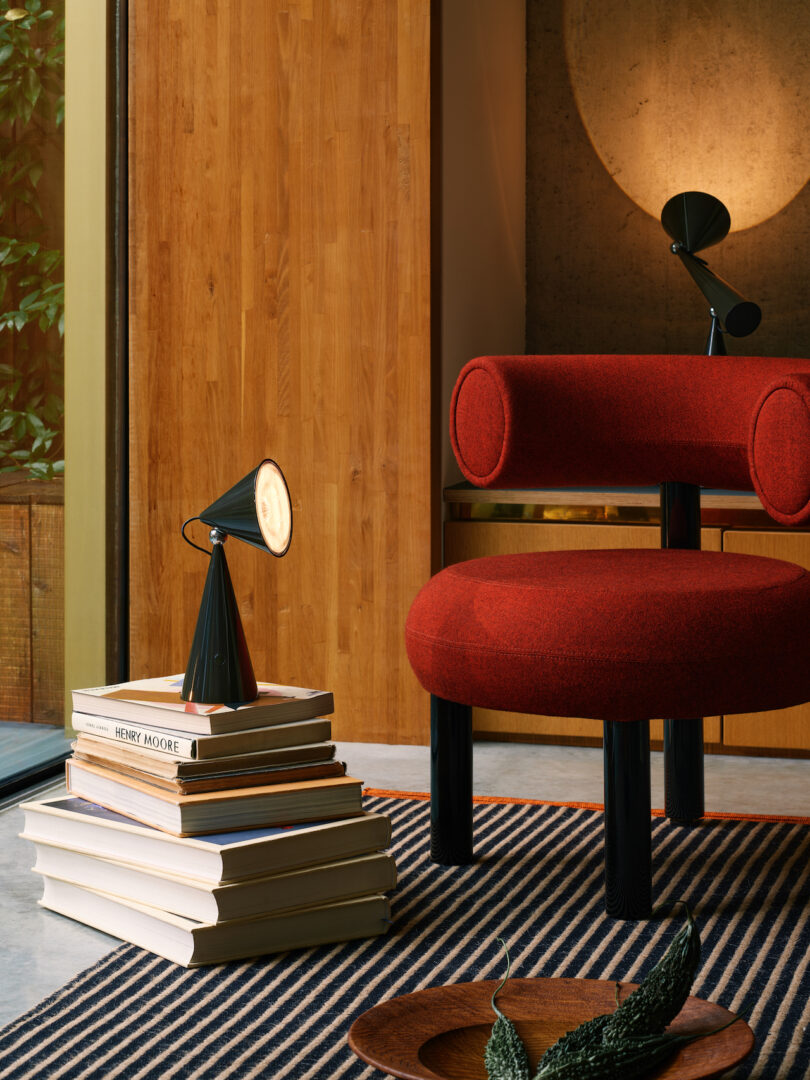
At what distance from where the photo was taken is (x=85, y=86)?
2883mm

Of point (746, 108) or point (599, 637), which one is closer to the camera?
point (599, 637)

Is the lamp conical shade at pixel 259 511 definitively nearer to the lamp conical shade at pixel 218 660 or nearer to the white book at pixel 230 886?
the lamp conical shade at pixel 218 660

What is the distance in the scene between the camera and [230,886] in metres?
1.61

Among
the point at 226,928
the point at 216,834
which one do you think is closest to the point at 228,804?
the point at 216,834

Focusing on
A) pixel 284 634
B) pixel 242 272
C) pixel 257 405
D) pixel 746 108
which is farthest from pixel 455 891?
pixel 746 108

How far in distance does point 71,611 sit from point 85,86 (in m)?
1.13

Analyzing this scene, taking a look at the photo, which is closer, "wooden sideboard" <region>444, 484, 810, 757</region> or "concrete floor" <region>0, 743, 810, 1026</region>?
"concrete floor" <region>0, 743, 810, 1026</region>

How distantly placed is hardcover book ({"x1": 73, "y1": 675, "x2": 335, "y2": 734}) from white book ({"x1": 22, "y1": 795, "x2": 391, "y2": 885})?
0.43 feet

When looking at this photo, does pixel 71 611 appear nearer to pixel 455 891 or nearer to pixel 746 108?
pixel 455 891

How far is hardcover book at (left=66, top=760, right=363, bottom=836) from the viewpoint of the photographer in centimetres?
166

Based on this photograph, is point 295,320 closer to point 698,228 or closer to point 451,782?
point 698,228

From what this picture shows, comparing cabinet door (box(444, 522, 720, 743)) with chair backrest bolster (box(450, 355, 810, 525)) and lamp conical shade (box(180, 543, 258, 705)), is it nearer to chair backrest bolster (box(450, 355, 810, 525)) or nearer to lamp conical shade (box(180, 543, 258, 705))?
chair backrest bolster (box(450, 355, 810, 525))

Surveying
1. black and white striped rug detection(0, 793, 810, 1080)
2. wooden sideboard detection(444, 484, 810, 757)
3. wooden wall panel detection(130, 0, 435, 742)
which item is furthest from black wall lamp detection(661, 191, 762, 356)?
black and white striped rug detection(0, 793, 810, 1080)

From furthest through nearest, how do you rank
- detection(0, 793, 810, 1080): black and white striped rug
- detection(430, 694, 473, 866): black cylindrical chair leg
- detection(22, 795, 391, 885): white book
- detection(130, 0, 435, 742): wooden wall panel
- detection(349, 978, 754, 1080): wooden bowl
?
1. detection(130, 0, 435, 742): wooden wall panel
2. detection(430, 694, 473, 866): black cylindrical chair leg
3. detection(22, 795, 391, 885): white book
4. detection(0, 793, 810, 1080): black and white striped rug
5. detection(349, 978, 754, 1080): wooden bowl
